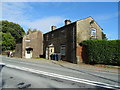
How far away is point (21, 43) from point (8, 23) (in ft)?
130

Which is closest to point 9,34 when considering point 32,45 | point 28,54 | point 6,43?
point 6,43

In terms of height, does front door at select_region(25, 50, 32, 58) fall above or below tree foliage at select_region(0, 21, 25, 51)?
below

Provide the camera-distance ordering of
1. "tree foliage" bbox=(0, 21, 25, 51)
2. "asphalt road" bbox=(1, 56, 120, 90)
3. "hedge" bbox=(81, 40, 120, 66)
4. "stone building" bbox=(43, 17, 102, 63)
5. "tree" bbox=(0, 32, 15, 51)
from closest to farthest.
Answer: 1. "asphalt road" bbox=(1, 56, 120, 90)
2. "hedge" bbox=(81, 40, 120, 66)
3. "stone building" bbox=(43, 17, 102, 63)
4. "tree" bbox=(0, 32, 15, 51)
5. "tree foliage" bbox=(0, 21, 25, 51)

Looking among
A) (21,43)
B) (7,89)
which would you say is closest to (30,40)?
(21,43)

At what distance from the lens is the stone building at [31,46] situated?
102 feet

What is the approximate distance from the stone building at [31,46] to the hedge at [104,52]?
17066 millimetres

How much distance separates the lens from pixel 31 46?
31875 mm

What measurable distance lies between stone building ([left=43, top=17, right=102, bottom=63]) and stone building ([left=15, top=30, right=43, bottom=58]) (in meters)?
6.30

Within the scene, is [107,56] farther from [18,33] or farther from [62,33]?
[18,33]

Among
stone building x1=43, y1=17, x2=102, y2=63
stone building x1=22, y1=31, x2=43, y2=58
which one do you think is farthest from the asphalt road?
stone building x1=22, y1=31, x2=43, y2=58

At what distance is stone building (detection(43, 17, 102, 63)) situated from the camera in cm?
2062

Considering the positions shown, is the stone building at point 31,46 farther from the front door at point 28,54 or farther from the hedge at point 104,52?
the hedge at point 104,52

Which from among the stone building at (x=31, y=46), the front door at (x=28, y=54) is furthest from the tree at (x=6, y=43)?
the front door at (x=28, y=54)

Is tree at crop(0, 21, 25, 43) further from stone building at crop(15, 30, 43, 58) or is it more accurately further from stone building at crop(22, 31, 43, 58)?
stone building at crop(22, 31, 43, 58)
